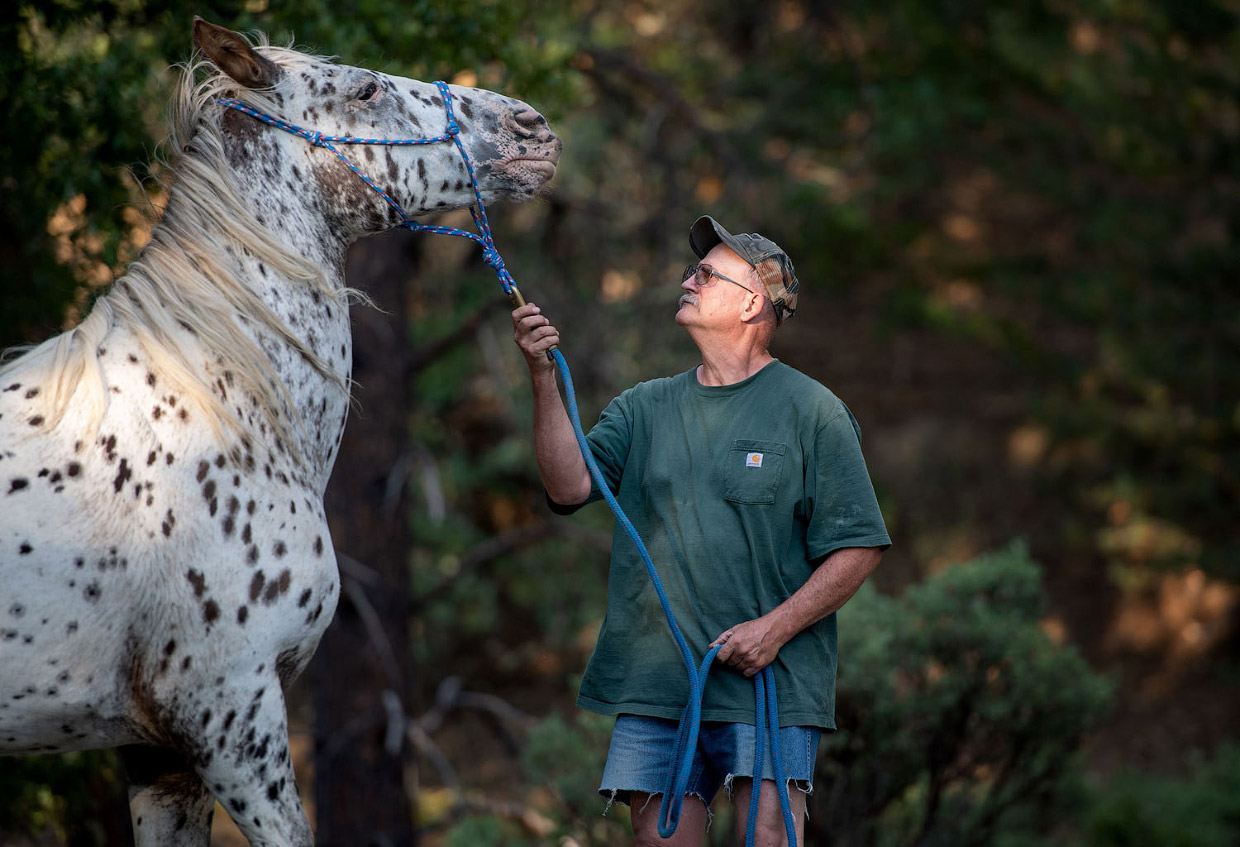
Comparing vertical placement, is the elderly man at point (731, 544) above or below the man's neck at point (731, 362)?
below

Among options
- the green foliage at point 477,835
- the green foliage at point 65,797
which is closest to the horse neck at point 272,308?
the green foliage at point 65,797

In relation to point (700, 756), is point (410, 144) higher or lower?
higher

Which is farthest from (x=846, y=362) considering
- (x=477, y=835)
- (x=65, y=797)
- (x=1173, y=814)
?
(x=65, y=797)

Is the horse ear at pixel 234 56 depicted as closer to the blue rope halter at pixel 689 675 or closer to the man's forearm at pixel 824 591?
the blue rope halter at pixel 689 675

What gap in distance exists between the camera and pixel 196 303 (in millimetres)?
2518

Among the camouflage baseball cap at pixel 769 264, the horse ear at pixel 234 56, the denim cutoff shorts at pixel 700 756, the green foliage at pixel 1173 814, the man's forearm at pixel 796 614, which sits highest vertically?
the horse ear at pixel 234 56

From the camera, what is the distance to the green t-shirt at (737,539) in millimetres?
2549

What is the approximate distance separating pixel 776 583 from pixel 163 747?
1494mm

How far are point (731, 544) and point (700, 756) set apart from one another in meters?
0.50

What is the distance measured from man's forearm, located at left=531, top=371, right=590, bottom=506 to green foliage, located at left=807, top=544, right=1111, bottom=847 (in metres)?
2.10

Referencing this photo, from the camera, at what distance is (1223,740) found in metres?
8.61

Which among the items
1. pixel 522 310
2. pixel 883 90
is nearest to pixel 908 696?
pixel 522 310

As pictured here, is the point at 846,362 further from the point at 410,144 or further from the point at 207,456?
the point at 207,456

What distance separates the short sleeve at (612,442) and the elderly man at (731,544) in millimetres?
95
